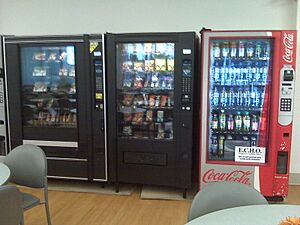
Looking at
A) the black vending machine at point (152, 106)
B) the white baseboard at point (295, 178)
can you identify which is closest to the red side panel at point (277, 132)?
the white baseboard at point (295, 178)

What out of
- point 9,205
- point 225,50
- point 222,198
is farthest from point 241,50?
point 9,205

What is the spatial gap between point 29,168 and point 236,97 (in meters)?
2.17

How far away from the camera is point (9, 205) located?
159 centimetres

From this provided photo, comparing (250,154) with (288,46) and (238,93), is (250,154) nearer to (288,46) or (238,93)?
(238,93)

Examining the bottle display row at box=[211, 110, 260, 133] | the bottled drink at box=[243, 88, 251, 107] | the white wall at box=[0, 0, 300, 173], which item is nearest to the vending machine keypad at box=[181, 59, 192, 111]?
the bottle display row at box=[211, 110, 260, 133]

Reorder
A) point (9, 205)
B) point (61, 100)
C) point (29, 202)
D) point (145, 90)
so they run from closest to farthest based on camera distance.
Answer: point (9, 205) → point (29, 202) → point (145, 90) → point (61, 100)

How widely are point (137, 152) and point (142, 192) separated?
0.47 m

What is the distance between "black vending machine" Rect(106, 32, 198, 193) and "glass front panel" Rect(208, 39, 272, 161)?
252 millimetres

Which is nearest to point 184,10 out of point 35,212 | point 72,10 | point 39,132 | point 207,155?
point 72,10

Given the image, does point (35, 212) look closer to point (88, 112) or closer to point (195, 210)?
point (88, 112)

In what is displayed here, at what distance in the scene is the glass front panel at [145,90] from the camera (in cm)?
358

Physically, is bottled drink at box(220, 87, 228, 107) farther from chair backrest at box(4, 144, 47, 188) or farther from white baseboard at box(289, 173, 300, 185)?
chair backrest at box(4, 144, 47, 188)

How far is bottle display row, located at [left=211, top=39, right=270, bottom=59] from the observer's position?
332 centimetres

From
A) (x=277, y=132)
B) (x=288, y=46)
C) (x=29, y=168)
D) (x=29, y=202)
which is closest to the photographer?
(x=29, y=202)
